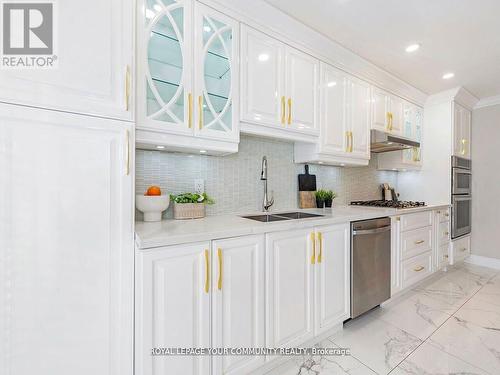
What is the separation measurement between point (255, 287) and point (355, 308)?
1.10 metres

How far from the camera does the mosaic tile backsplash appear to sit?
1710 millimetres

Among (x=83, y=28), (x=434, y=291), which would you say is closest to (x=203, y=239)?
(x=83, y=28)

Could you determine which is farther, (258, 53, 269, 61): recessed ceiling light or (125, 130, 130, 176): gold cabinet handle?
(258, 53, 269, 61): recessed ceiling light

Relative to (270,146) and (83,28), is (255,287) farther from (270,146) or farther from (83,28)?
(83,28)

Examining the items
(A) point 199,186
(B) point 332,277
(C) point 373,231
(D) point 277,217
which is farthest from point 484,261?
(A) point 199,186

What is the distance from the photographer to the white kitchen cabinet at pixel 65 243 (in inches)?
35.6

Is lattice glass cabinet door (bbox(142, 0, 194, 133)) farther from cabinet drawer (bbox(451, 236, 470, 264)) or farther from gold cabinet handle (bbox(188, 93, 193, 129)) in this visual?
cabinet drawer (bbox(451, 236, 470, 264))

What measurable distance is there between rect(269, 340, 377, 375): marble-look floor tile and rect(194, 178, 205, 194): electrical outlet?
1308mm

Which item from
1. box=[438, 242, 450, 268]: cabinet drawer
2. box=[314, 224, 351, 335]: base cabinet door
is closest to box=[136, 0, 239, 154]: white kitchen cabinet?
box=[314, 224, 351, 335]: base cabinet door

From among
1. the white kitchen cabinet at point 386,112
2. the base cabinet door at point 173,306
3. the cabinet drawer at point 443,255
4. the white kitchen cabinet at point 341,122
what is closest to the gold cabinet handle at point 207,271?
the base cabinet door at point 173,306

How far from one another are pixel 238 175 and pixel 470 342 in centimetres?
Result: 220

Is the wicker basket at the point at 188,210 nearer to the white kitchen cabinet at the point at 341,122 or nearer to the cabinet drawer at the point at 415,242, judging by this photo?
the white kitchen cabinet at the point at 341,122

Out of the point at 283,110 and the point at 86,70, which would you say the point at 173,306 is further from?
the point at 283,110

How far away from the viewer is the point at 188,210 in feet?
5.59
